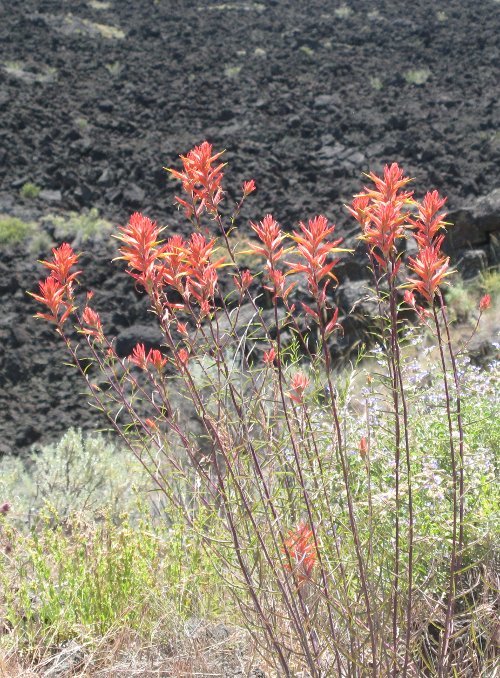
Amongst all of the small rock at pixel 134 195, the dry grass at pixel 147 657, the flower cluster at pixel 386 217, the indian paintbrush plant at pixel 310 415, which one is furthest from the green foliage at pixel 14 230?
the flower cluster at pixel 386 217

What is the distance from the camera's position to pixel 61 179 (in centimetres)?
1291

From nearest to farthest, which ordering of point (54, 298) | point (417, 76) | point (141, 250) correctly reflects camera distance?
point (141, 250) → point (54, 298) → point (417, 76)

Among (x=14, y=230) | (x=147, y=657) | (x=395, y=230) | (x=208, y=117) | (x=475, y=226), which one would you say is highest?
(x=208, y=117)

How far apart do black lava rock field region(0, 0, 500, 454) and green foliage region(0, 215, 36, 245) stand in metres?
0.22

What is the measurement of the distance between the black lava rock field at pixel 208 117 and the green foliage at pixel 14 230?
8.8 inches

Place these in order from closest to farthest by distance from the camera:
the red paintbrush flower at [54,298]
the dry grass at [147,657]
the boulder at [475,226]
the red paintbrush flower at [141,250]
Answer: the red paintbrush flower at [141,250] → the red paintbrush flower at [54,298] → the dry grass at [147,657] → the boulder at [475,226]

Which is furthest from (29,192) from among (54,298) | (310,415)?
(310,415)

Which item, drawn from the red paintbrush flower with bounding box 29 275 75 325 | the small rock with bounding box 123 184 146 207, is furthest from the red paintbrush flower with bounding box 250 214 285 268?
the small rock with bounding box 123 184 146 207

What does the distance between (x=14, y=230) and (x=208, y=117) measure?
616 cm

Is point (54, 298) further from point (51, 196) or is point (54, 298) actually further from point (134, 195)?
point (51, 196)

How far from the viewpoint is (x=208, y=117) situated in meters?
15.6

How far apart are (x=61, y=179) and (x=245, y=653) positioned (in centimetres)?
1153

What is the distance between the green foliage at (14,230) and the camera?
10773mm

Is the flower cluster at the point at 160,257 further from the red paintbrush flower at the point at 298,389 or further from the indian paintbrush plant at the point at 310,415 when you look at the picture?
the red paintbrush flower at the point at 298,389
